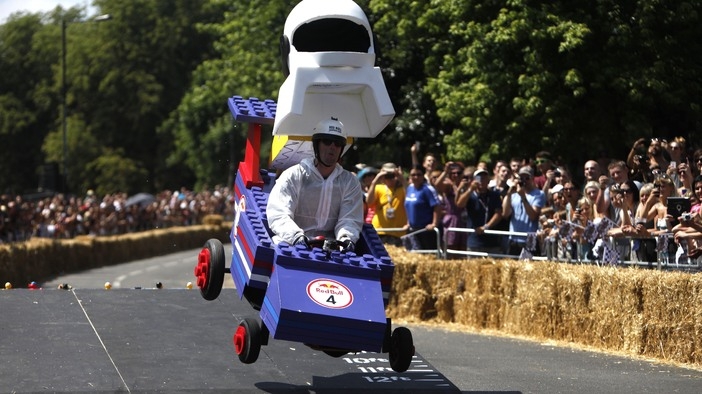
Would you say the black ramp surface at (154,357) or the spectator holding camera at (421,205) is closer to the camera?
the black ramp surface at (154,357)

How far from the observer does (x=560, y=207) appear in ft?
61.8

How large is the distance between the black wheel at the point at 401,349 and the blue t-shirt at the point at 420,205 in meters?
9.05

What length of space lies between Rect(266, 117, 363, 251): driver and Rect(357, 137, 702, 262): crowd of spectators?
14.5ft

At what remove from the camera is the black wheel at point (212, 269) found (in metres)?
12.9

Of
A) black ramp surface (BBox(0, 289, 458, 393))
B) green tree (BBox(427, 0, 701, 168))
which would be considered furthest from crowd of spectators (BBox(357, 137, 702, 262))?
green tree (BBox(427, 0, 701, 168))

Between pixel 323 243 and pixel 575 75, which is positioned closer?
pixel 323 243

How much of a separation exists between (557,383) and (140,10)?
267 feet

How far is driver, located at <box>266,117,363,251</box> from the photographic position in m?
12.2

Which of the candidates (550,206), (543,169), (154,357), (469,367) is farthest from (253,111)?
(543,169)

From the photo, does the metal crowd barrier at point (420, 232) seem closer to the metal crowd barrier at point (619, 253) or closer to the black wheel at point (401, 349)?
the metal crowd barrier at point (619, 253)

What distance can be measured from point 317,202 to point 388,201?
30.1 ft

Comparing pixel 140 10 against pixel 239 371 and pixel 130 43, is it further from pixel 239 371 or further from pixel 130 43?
pixel 239 371

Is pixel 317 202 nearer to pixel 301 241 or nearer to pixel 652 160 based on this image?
pixel 301 241

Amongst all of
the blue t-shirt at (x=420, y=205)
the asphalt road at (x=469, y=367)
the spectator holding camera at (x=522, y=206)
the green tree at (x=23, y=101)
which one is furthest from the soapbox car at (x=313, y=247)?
the green tree at (x=23, y=101)
